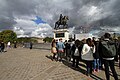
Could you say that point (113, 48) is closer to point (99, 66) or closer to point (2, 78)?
point (99, 66)

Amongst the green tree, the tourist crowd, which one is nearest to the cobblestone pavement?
the tourist crowd

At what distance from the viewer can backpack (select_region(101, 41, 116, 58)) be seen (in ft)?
22.0

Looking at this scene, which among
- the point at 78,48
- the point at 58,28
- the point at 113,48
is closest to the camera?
the point at 113,48

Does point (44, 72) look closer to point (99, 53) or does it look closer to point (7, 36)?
point (99, 53)

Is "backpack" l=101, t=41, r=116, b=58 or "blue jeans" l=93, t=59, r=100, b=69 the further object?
"blue jeans" l=93, t=59, r=100, b=69

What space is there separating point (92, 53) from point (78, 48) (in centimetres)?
170

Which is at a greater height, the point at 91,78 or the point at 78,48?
the point at 78,48

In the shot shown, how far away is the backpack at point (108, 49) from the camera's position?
6693 mm

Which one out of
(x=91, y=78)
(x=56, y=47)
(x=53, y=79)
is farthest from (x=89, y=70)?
(x=56, y=47)

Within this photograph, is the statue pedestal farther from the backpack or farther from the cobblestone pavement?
the backpack

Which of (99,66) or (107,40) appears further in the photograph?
(99,66)

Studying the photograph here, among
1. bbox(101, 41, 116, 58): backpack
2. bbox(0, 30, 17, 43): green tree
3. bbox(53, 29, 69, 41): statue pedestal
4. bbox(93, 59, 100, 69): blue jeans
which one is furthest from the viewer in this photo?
bbox(0, 30, 17, 43): green tree

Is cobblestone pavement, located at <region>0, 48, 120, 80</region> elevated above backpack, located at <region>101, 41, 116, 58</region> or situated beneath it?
situated beneath

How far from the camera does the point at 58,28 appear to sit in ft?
108
